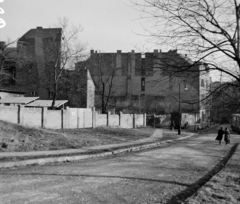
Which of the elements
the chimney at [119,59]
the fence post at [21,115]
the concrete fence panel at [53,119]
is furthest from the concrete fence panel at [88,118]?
the chimney at [119,59]

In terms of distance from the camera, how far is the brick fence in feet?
66.9

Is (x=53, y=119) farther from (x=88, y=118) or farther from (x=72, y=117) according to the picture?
(x=88, y=118)

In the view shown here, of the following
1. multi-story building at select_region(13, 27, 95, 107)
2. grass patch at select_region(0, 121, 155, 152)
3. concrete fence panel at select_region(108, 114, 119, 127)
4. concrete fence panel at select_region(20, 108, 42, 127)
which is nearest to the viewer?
grass patch at select_region(0, 121, 155, 152)

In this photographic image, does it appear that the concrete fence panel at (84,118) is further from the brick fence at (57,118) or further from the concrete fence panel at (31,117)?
the concrete fence panel at (31,117)

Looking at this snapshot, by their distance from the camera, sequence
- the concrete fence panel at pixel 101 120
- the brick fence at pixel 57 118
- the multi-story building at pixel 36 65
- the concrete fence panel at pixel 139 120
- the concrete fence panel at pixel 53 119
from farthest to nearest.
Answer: the multi-story building at pixel 36 65 < the concrete fence panel at pixel 139 120 < the concrete fence panel at pixel 101 120 < the concrete fence panel at pixel 53 119 < the brick fence at pixel 57 118

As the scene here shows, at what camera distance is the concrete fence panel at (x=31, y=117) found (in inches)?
828

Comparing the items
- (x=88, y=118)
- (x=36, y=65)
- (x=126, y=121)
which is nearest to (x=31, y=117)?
(x=88, y=118)

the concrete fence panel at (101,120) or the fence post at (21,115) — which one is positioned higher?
the fence post at (21,115)

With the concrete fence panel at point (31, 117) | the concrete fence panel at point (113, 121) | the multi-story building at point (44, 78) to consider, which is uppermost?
the multi-story building at point (44, 78)

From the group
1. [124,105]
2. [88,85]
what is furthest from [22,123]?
[124,105]

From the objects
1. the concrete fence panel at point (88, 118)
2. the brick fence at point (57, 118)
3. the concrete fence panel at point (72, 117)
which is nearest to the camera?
the brick fence at point (57, 118)

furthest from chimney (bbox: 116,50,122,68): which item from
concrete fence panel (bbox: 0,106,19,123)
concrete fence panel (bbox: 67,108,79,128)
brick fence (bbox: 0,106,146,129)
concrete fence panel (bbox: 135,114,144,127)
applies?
concrete fence panel (bbox: 0,106,19,123)

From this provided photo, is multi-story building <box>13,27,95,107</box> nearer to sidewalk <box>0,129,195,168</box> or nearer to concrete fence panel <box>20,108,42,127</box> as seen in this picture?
concrete fence panel <box>20,108,42,127</box>

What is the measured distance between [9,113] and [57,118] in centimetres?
464
